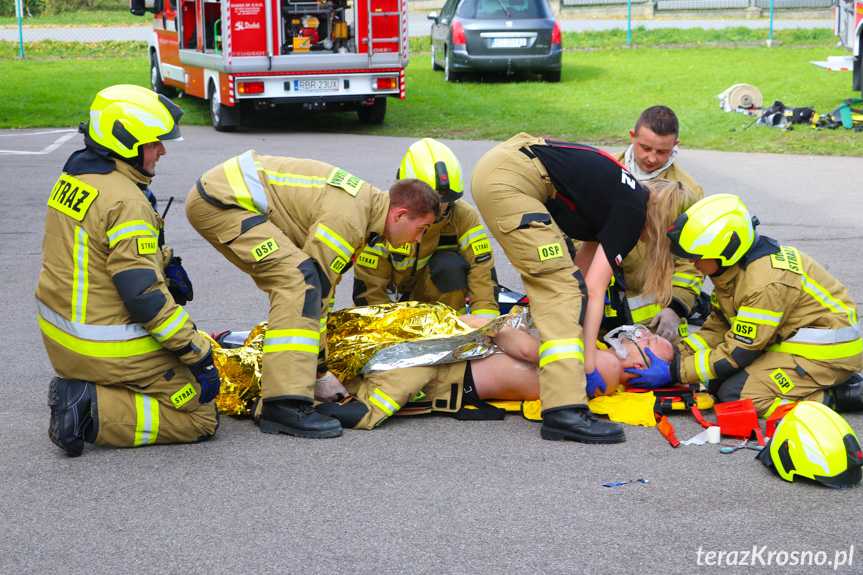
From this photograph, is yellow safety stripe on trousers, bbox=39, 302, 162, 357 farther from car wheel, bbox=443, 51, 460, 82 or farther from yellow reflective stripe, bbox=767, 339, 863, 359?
car wheel, bbox=443, 51, 460, 82

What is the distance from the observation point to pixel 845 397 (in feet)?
14.1

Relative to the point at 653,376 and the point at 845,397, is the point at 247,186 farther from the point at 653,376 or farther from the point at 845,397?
the point at 845,397

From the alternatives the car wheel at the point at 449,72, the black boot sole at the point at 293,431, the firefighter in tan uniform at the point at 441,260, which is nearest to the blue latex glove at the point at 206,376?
the black boot sole at the point at 293,431

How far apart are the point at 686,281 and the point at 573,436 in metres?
1.82

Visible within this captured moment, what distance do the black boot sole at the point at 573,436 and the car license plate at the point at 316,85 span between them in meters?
9.18

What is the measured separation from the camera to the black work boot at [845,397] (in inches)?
169

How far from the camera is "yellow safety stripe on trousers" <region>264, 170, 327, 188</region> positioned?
431cm

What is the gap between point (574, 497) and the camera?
3.56 metres

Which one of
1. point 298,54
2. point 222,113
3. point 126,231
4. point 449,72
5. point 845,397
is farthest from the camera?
point 449,72

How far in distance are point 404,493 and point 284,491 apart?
1.61 feet

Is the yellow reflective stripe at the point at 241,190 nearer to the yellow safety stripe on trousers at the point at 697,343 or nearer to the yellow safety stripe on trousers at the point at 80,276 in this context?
the yellow safety stripe on trousers at the point at 80,276

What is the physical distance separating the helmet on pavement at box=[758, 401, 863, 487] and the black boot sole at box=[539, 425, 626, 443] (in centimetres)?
71

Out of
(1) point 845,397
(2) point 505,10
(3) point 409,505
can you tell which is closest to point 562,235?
(1) point 845,397

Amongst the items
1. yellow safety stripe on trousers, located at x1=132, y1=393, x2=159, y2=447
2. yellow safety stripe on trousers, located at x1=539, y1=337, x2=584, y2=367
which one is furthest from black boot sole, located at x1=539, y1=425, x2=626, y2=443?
yellow safety stripe on trousers, located at x1=132, y1=393, x2=159, y2=447
